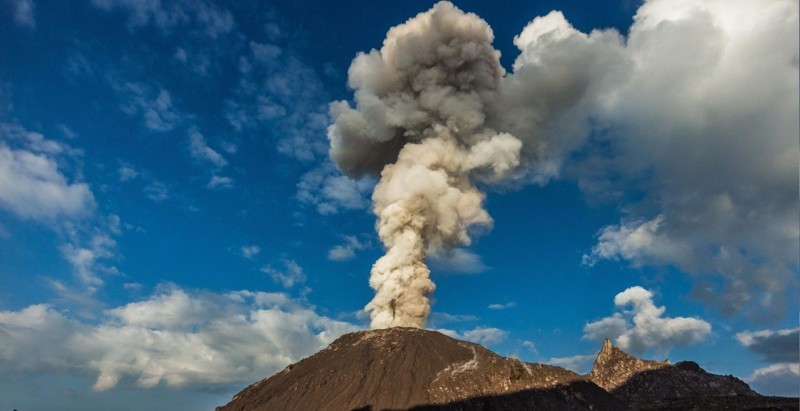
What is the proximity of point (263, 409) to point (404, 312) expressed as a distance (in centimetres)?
3875

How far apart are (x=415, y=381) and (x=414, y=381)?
0.20m

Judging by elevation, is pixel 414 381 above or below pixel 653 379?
below

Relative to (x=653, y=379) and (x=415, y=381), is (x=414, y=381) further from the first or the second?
(x=653, y=379)

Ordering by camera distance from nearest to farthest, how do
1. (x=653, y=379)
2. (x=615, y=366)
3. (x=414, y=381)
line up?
1. (x=414, y=381)
2. (x=653, y=379)
3. (x=615, y=366)

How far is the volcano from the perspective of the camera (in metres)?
95.5

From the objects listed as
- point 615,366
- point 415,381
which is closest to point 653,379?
point 615,366

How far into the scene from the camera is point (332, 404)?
3691 inches

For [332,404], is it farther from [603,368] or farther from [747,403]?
[603,368]

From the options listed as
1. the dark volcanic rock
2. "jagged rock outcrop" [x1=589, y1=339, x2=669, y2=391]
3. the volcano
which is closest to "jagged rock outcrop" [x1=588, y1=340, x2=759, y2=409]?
"jagged rock outcrop" [x1=589, y1=339, x2=669, y2=391]

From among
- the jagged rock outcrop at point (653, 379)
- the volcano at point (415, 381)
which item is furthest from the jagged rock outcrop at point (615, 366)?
the volcano at point (415, 381)

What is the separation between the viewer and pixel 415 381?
100m

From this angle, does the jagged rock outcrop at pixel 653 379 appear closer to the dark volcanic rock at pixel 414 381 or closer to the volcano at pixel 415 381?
the volcano at pixel 415 381

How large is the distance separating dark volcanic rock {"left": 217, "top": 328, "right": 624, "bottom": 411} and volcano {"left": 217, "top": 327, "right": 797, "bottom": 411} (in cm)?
18

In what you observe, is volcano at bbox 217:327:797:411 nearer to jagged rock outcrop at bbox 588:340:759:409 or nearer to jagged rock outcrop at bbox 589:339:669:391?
jagged rock outcrop at bbox 588:340:759:409
